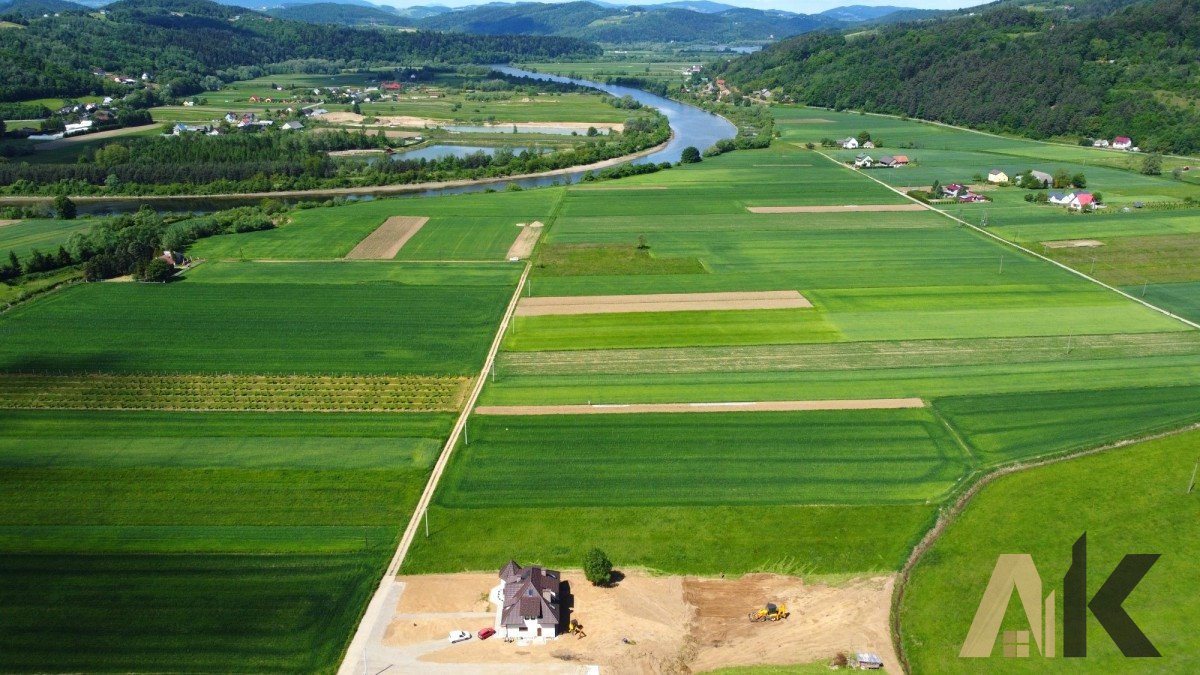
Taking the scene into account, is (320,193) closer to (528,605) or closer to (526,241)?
(526,241)

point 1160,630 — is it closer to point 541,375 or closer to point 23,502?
point 541,375

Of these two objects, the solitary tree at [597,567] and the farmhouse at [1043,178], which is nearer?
the solitary tree at [597,567]

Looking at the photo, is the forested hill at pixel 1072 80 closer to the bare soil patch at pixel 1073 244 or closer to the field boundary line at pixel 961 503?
the bare soil patch at pixel 1073 244

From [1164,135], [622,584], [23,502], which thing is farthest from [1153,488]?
[1164,135]

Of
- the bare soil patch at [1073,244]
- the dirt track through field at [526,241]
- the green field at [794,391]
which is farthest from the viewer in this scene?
the dirt track through field at [526,241]

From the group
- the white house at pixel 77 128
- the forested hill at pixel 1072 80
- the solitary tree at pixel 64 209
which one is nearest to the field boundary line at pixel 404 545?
the solitary tree at pixel 64 209
